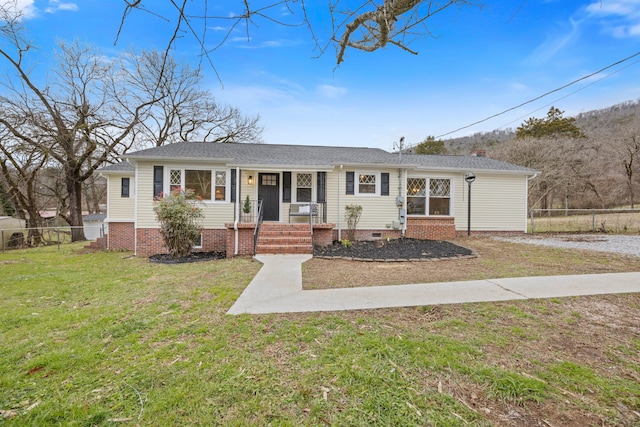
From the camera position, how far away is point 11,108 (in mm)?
13344

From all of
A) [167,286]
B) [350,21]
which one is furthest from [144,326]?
[350,21]

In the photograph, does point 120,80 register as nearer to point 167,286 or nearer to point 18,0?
point 18,0

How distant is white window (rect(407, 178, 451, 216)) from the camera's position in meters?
11.2

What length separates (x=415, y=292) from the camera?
13.7 feet

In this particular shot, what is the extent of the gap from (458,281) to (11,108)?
20.9 m

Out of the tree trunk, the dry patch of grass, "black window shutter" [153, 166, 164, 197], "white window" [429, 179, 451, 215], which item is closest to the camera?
the dry patch of grass

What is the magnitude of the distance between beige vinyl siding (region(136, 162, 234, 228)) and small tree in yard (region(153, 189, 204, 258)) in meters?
1.20

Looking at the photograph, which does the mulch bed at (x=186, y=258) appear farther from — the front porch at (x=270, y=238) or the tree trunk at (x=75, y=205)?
the tree trunk at (x=75, y=205)

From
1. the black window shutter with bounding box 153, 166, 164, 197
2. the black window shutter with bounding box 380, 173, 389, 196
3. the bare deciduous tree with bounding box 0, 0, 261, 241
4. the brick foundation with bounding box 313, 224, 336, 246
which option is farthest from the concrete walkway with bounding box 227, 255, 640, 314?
the bare deciduous tree with bounding box 0, 0, 261, 241

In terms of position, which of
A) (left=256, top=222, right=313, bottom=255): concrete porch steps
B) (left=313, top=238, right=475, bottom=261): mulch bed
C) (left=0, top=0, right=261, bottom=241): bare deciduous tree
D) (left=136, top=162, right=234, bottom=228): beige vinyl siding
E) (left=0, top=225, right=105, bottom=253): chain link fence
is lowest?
(left=0, top=225, right=105, bottom=253): chain link fence

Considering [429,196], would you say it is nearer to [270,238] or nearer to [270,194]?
[270,194]

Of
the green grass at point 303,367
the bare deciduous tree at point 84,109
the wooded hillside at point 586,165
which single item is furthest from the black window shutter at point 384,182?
the wooded hillside at point 586,165

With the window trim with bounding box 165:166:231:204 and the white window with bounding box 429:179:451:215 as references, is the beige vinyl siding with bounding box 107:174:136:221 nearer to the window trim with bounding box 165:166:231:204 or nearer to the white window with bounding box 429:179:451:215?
the window trim with bounding box 165:166:231:204

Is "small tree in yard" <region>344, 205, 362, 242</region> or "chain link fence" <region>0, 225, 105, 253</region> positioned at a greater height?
"small tree in yard" <region>344, 205, 362, 242</region>
